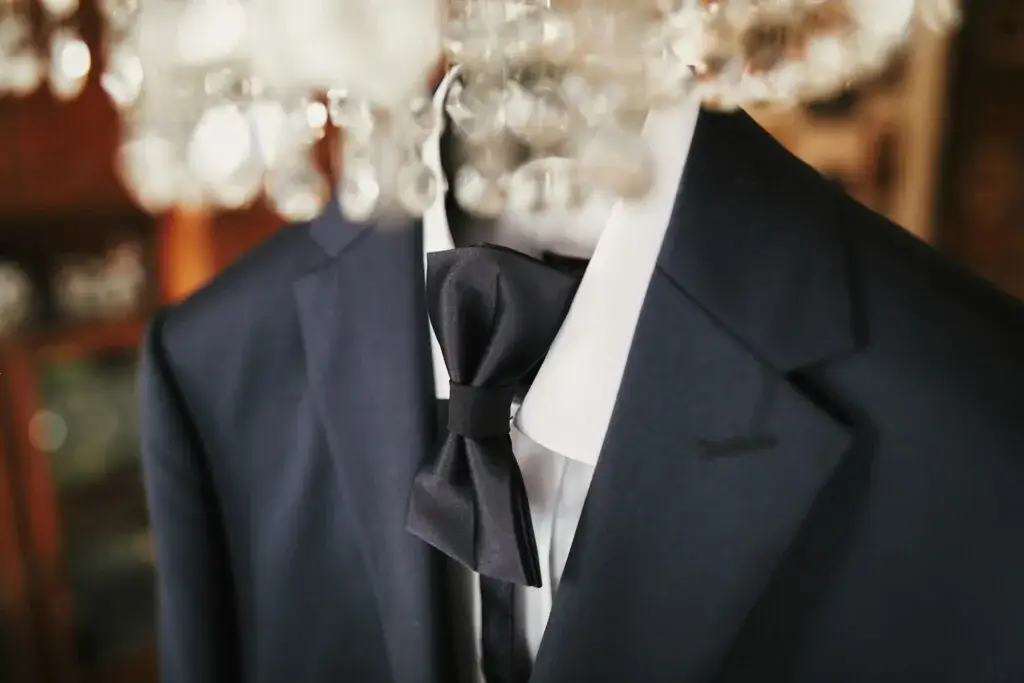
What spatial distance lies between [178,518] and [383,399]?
0.66 ft

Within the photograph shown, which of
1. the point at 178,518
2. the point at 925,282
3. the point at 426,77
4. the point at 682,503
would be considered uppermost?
the point at 426,77

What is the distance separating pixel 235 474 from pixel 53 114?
0.84 meters

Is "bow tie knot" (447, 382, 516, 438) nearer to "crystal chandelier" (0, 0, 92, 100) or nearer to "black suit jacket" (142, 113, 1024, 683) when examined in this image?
"black suit jacket" (142, 113, 1024, 683)

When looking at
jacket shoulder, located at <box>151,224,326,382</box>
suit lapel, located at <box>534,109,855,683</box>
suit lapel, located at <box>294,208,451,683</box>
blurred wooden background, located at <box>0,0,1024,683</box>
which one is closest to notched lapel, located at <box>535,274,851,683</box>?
suit lapel, located at <box>534,109,855,683</box>

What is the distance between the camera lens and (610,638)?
0.47 m

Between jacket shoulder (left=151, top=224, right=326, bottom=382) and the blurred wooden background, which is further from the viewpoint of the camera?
the blurred wooden background

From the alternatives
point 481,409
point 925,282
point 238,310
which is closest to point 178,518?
point 238,310

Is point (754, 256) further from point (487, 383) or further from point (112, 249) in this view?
point (112, 249)

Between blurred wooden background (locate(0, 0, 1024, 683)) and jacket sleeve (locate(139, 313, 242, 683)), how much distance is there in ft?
2.22

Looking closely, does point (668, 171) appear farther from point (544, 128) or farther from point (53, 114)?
point (53, 114)

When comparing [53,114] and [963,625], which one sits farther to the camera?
[53,114]

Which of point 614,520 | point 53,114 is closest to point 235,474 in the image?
point 614,520

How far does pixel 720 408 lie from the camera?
1.45ft

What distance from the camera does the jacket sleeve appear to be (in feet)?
2.00
